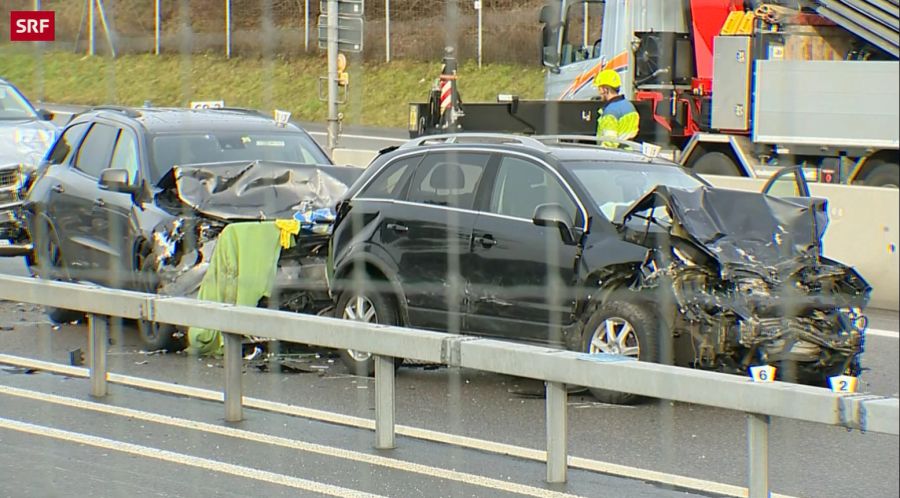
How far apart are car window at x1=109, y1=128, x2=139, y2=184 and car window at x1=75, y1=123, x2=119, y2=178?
0.26 ft

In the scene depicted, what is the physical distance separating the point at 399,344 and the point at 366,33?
6.05 feet

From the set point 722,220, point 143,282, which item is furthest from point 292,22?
point 143,282

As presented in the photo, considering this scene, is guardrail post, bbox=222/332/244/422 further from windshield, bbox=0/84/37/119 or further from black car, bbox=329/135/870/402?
windshield, bbox=0/84/37/119

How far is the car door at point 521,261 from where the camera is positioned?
27.3 ft

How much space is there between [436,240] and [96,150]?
336 cm

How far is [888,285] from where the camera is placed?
6.22ft

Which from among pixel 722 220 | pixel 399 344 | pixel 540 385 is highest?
pixel 722 220

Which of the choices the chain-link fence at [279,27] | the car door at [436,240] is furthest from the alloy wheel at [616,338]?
the chain-link fence at [279,27]

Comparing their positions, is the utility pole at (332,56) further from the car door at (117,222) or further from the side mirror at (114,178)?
the car door at (117,222)

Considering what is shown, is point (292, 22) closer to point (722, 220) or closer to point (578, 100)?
point (722, 220)

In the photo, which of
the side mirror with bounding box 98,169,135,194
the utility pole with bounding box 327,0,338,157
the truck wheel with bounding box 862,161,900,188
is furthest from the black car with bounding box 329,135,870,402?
the truck wheel with bounding box 862,161,900,188

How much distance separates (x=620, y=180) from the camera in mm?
8648

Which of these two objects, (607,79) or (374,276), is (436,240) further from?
(607,79)

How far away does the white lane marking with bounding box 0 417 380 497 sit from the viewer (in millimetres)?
6160
